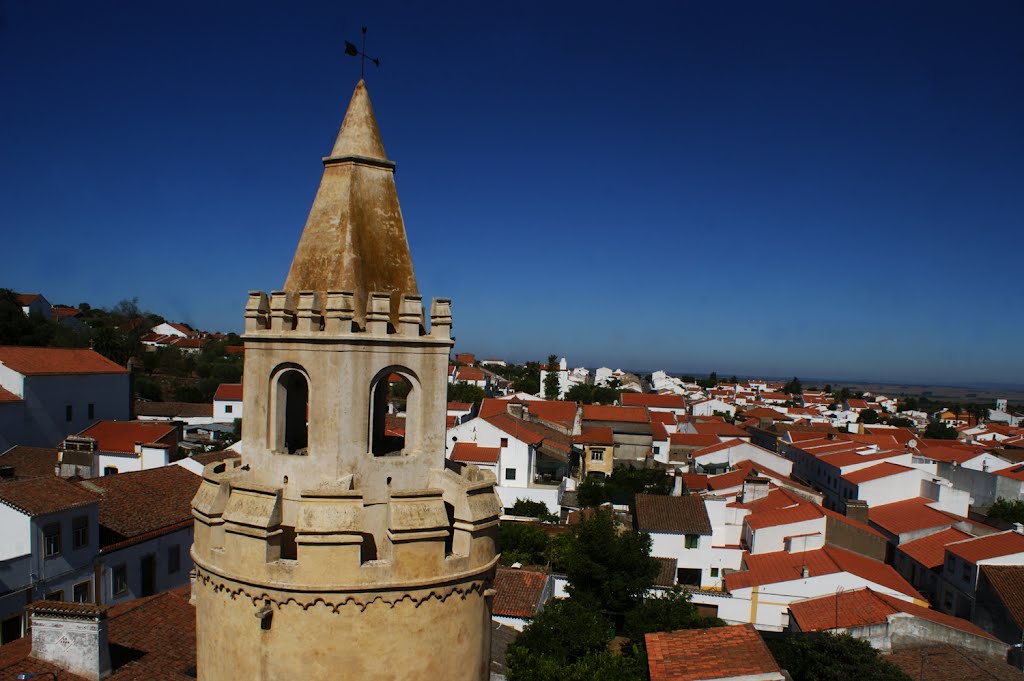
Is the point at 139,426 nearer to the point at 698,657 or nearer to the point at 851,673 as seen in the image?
the point at 698,657

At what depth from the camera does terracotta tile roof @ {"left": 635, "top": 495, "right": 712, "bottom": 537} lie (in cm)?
3538

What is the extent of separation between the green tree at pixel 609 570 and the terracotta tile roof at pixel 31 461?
2664 centimetres

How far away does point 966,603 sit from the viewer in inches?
1272

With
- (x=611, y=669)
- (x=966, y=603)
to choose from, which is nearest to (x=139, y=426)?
(x=611, y=669)

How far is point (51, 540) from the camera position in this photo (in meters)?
22.3

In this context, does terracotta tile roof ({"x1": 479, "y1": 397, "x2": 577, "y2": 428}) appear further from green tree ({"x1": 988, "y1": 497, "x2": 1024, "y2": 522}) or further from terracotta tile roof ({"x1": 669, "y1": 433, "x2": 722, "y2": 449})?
green tree ({"x1": 988, "y1": 497, "x2": 1024, "y2": 522})

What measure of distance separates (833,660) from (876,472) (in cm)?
3204

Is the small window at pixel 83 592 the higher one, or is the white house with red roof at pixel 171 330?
the white house with red roof at pixel 171 330

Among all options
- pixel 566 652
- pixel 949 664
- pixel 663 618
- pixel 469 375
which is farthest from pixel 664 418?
pixel 566 652

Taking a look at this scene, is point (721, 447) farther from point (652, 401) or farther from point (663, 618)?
point (663, 618)

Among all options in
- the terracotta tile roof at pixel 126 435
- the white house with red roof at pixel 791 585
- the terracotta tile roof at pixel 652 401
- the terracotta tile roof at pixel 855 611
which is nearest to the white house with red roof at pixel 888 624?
the terracotta tile roof at pixel 855 611

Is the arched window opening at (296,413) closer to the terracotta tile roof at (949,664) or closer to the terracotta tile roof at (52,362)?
the terracotta tile roof at (949,664)

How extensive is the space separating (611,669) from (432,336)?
17.4 meters

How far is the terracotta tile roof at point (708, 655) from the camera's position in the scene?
64.8ft
